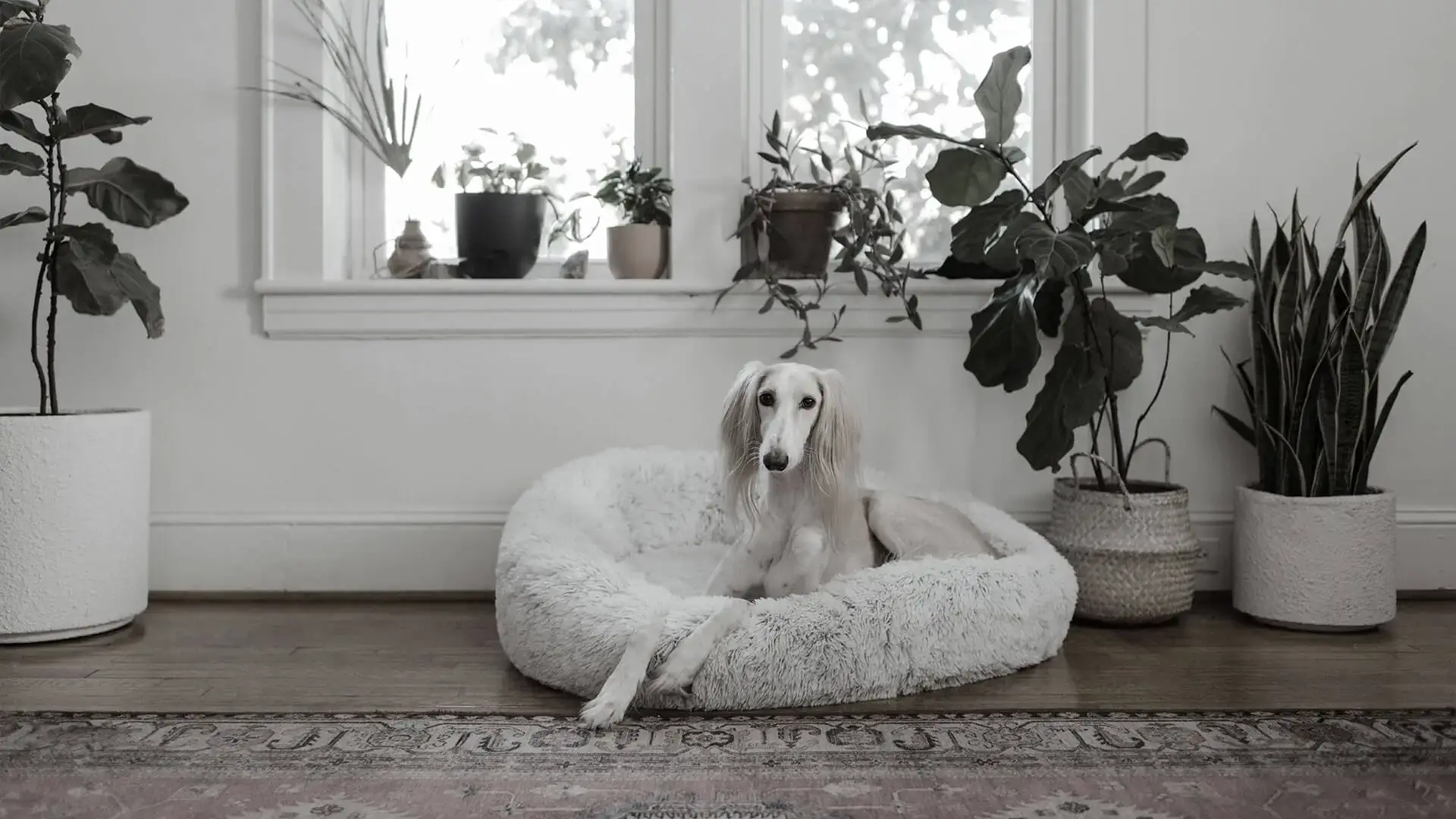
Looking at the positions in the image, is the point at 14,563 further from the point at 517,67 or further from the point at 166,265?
the point at 517,67

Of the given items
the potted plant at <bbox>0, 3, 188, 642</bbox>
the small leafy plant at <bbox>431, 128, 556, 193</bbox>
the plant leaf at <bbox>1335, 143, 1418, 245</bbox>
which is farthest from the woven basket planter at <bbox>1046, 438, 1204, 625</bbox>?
the potted plant at <bbox>0, 3, 188, 642</bbox>

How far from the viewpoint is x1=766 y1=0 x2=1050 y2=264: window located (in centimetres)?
311

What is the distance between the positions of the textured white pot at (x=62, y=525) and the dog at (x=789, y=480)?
138cm

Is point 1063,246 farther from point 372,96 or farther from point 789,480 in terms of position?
point 372,96

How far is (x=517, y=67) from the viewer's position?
3143 millimetres

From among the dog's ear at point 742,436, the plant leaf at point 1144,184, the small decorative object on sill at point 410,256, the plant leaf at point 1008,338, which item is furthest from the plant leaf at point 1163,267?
the small decorative object on sill at point 410,256

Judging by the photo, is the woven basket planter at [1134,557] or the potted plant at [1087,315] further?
the woven basket planter at [1134,557]

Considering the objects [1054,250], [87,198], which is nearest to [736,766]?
[1054,250]

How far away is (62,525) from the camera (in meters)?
2.36

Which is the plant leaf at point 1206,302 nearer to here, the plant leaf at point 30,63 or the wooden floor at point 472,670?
the wooden floor at point 472,670

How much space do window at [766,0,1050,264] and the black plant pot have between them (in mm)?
803

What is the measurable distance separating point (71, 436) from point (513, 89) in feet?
4.95

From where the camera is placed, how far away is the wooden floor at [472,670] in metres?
1.91

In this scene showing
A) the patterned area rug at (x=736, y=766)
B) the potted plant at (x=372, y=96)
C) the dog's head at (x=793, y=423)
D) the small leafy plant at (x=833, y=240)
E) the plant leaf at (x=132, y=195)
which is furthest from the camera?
the potted plant at (x=372, y=96)
